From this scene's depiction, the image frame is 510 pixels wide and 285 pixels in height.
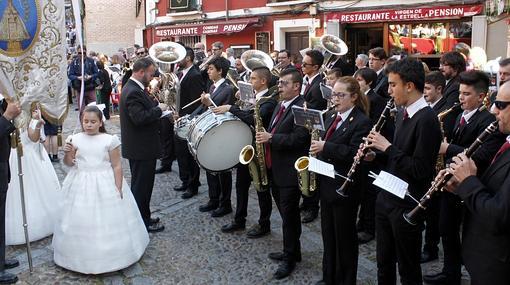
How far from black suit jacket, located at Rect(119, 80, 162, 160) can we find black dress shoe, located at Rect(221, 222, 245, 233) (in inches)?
47.3

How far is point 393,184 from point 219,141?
8.16ft

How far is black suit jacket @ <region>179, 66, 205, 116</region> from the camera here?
7.61 m

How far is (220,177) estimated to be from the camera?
662 centimetres

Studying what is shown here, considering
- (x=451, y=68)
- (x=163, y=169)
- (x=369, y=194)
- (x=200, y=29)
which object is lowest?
(x=163, y=169)

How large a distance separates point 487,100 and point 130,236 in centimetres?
385

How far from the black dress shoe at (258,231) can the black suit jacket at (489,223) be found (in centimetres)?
305

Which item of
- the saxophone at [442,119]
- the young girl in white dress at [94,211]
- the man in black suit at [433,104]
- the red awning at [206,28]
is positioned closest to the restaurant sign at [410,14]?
the red awning at [206,28]

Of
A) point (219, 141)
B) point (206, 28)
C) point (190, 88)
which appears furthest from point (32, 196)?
point (206, 28)

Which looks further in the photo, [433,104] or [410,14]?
[410,14]

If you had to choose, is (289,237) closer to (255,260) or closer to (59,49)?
(255,260)

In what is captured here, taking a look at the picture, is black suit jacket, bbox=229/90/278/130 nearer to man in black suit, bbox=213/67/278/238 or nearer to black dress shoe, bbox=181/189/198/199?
man in black suit, bbox=213/67/278/238

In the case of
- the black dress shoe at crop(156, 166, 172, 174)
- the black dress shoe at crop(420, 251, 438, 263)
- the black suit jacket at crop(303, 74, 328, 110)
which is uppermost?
the black suit jacket at crop(303, 74, 328, 110)

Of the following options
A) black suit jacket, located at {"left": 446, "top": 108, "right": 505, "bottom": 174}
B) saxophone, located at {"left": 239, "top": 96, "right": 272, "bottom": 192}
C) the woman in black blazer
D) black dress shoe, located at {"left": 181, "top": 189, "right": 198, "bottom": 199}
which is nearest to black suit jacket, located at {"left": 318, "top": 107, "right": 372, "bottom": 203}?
the woman in black blazer

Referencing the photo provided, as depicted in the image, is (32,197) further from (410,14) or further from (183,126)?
(410,14)
